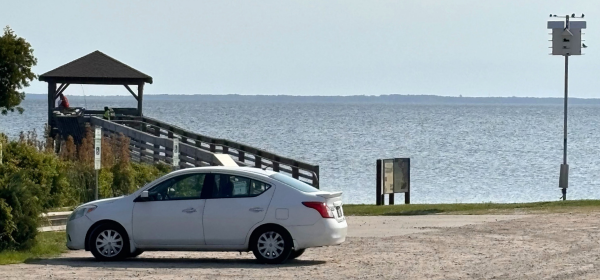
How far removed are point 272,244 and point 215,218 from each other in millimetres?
903

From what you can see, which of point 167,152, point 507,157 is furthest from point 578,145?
point 167,152

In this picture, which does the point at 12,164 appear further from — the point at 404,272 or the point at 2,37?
the point at 404,272

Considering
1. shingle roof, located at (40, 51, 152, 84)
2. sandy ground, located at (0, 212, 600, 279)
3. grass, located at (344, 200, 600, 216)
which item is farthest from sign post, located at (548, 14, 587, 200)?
shingle roof, located at (40, 51, 152, 84)

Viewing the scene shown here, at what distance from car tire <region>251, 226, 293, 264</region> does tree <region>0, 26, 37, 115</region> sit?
15170 mm

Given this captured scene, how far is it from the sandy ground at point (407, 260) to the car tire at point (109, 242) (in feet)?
0.57

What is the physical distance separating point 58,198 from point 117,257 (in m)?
7.83

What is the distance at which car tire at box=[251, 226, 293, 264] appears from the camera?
15203mm

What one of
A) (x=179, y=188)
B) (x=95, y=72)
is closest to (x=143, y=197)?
(x=179, y=188)

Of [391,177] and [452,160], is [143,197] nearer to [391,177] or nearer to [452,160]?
[391,177]

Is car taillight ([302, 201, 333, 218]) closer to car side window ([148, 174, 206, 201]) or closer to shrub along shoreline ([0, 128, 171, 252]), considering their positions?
car side window ([148, 174, 206, 201])

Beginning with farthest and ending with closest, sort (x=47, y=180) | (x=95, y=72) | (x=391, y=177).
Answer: (x=95, y=72) < (x=391, y=177) < (x=47, y=180)

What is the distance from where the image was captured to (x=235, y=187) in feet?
51.0

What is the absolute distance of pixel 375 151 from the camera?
68062mm

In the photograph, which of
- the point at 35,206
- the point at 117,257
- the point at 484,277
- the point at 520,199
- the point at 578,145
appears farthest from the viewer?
the point at 578,145
